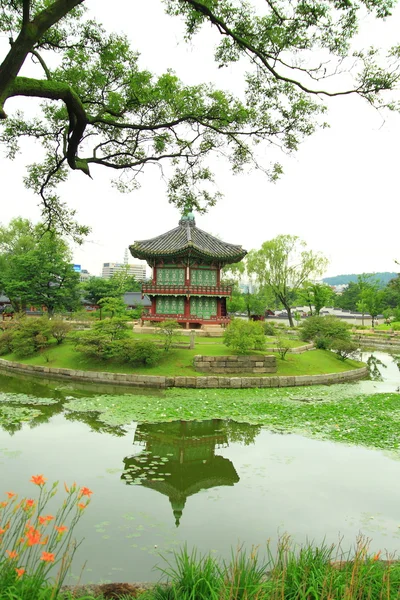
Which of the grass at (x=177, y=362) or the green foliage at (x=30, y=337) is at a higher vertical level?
the green foliage at (x=30, y=337)

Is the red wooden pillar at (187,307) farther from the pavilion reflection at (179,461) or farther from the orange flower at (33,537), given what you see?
the orange flower at (33,537)

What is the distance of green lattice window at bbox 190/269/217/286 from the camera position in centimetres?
3125

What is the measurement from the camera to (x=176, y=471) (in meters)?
9.07

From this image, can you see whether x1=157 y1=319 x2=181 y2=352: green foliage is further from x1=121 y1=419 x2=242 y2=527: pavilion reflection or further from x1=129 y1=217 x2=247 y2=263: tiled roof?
x1=121 y1=419 x2=242 y2=527: pavilion reflection

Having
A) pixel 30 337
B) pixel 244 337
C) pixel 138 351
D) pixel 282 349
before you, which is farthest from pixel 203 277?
pixel 30 337

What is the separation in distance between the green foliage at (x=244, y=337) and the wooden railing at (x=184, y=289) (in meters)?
8.41

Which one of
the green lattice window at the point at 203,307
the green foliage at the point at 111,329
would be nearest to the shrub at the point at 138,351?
the green foliage at the point at 111,329

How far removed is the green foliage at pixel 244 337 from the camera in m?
21.1

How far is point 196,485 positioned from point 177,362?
1288cm

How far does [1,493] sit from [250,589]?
5388 millimetres

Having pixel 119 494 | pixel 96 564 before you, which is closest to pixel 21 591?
pixel 96 564

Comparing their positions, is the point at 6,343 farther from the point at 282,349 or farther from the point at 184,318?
the point at 282,349

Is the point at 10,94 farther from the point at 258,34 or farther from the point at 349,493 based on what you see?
the point at 349,493

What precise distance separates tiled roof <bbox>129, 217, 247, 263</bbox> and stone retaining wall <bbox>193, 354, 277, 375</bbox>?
11.1 metres
